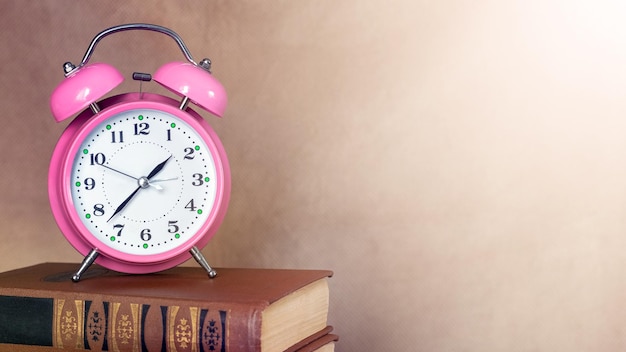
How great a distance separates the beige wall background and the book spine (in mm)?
451

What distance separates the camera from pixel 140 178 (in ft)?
4.17

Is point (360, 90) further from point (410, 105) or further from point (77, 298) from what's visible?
point (77, 298)

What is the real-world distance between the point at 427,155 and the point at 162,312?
0.56m

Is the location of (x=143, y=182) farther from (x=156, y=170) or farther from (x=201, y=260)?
(x=201, y=260)

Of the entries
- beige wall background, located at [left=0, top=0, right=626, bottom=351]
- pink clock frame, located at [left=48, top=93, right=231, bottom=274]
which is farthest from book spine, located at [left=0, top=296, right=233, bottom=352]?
beige wall background, located at [left=0, top=0, right=626, bottom=351]

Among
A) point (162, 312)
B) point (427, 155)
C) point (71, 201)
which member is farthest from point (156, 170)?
point (427, 155)

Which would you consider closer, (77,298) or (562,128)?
(77,298)

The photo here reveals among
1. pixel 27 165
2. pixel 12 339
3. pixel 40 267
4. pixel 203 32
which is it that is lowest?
pixel 12 339

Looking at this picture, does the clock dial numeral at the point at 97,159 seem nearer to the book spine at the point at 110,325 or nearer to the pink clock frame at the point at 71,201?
the pink clock frame at the point at 71,201

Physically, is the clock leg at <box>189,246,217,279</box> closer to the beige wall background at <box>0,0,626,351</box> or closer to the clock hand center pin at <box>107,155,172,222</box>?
the clock hand center pin at <box>107,155,172,222</box>

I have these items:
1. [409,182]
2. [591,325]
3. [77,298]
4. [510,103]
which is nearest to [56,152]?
[77,298]

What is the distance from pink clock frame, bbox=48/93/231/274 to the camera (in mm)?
1256

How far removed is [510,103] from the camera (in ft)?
4.48

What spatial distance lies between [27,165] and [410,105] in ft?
2.69
